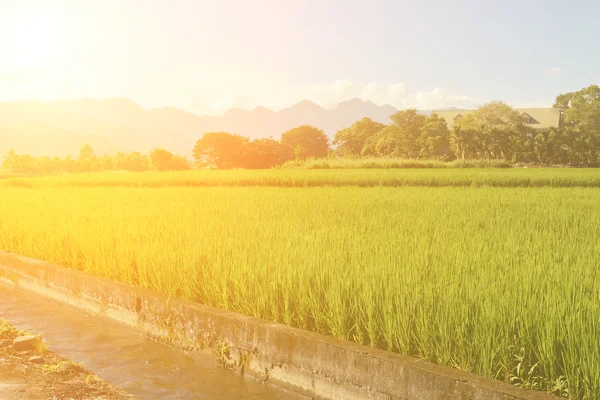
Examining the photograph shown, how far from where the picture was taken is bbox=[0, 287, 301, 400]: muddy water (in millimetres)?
3688

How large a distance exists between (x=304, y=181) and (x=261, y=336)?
15.9m

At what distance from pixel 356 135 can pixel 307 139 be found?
1447 cm

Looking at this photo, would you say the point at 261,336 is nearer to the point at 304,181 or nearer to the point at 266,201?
the point at 266,201

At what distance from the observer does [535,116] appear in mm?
65000

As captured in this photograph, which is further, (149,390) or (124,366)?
(124,366)

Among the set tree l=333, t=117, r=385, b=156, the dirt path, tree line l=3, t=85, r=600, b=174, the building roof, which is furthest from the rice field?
the building roof

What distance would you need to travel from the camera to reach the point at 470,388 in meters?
2.80

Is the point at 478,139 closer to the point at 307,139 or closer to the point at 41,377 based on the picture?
the point at 307,139

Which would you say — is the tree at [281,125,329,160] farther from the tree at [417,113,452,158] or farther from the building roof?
the tree at [417,113,452,158]

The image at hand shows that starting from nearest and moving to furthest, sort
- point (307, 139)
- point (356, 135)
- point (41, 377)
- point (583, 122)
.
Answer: point (41, 377), point (356, 135), point (583, 122), point (307, 139)

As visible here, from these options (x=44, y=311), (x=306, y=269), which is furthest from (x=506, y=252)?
(x=44, y=311)

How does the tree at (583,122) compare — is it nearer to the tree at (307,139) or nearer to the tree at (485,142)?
the tree at (485,142)

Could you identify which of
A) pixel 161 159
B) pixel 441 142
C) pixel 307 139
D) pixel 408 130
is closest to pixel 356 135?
pixel 408 130

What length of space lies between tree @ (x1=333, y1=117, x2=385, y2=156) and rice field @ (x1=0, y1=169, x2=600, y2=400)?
5376 centimetres
